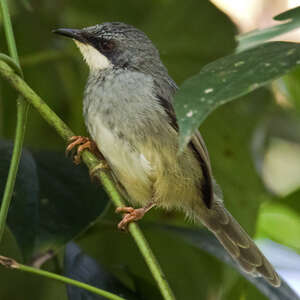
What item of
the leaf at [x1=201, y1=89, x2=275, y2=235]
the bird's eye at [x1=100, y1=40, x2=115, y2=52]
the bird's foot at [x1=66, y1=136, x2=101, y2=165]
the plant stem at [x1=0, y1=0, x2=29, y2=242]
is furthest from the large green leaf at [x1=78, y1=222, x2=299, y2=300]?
the plant stem at [x1=0, y1=0, x2=29, y2=242]

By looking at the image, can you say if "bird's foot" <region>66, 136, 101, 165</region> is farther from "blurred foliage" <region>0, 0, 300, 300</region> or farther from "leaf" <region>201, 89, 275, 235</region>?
"leaf" <region>201, 89, 275, 235</region>

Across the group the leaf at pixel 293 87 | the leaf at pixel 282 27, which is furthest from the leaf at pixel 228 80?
the leaf at pixel 293 87

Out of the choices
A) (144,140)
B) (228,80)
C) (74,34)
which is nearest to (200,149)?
(144,140)

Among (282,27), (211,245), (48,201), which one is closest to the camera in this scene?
(282,27)

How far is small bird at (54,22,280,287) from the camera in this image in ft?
9.11

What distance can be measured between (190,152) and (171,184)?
7.0 inches

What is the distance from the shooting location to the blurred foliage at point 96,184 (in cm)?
256

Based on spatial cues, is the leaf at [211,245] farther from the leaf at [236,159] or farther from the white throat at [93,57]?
the white throat at [93,57]

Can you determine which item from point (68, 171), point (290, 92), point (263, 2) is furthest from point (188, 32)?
point (68, 171)

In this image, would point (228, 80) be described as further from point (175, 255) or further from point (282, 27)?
point (175, 255)

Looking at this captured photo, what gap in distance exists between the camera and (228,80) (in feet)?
5.00

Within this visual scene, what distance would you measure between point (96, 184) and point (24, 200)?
36cm

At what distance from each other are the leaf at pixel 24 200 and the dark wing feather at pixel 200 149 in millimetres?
663

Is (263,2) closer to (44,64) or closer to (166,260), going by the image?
(44,64)
